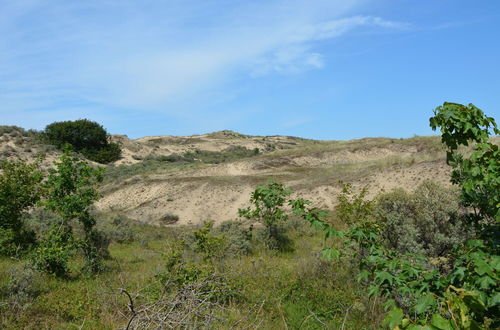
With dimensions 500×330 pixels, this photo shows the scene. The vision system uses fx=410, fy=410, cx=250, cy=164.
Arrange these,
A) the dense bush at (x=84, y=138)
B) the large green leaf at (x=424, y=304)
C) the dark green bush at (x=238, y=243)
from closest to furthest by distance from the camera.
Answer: the large green leaf at (x=424, y=304) < the dark green bush at (x=238, y=243) < the dense bush at (x=84, y=138)

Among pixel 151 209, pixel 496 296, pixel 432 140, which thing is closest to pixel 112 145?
pixel 151 209

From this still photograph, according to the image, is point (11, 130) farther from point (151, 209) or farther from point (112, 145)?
point (151, 209)

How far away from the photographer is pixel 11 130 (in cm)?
4500

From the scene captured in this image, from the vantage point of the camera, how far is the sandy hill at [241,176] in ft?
82.0

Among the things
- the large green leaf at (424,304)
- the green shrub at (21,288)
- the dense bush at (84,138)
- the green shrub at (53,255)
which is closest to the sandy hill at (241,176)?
the dense bush at (84,138)

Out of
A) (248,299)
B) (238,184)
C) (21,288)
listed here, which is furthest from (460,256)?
(238,184)

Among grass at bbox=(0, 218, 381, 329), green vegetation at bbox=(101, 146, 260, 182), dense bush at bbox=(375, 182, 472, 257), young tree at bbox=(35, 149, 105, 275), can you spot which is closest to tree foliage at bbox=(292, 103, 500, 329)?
grass at bbox=(0, 218, 381, 329)

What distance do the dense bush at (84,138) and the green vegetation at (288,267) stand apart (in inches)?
1577

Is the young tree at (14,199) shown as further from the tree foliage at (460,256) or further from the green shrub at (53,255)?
the tree foliage at (460,256)

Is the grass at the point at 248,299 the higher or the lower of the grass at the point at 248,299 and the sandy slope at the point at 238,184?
the lower

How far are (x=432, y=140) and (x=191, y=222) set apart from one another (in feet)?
87.0

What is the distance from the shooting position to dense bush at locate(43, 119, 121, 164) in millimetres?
50094

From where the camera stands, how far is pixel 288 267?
10.1 meters

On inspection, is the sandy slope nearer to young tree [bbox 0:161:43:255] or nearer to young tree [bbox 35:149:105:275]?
young tree [bbox 0:161:43:255]
